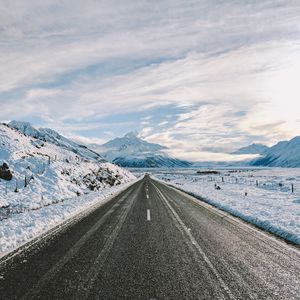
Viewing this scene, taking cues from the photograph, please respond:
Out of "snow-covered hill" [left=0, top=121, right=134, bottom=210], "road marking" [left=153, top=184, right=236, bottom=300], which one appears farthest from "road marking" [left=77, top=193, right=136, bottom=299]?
"snow-covered hill" [left=0, top=121, right=134, bottom=210]

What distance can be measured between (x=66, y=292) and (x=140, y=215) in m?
9.07

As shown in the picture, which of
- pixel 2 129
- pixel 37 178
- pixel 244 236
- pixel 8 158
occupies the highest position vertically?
pixel 2 129

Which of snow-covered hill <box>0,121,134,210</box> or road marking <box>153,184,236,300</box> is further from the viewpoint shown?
snow-covered hill <box>0,121,134,210</box>

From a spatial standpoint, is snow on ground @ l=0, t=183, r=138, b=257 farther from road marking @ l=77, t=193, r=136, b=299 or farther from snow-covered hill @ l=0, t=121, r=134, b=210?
snow-covered hill @ l=0, t=121, r=134, b=210

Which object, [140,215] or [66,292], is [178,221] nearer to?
[140,215]

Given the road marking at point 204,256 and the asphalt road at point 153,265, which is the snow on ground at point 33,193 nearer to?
the asphalt road at point 153,265

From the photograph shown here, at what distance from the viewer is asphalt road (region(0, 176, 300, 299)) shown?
197 inches

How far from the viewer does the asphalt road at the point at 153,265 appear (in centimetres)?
500

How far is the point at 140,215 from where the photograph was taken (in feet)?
45.7

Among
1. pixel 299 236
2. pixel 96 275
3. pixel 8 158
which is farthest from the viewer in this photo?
pixel 8 158

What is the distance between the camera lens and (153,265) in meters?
6.44

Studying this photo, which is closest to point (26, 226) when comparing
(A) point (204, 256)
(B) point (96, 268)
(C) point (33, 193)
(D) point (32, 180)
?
(B) point (96, 268)

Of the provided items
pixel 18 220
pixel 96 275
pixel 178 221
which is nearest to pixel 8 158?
pixel 18 220

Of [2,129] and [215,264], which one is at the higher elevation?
[2,129]
